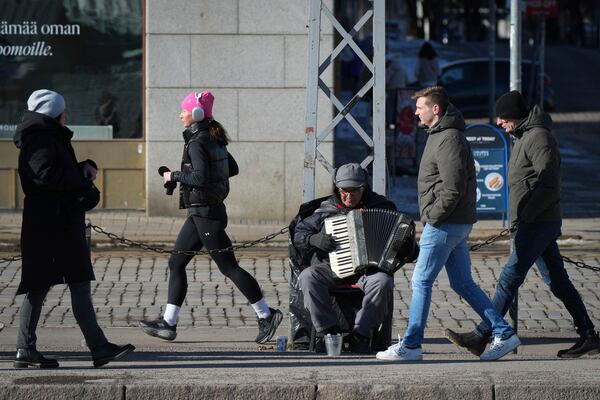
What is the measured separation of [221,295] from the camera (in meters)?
10.7

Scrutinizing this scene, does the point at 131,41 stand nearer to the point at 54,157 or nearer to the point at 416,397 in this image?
the point at 54,157

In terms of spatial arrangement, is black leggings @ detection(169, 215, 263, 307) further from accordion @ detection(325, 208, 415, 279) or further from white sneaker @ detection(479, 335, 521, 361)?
white sneaker @ detection(479, 335, 521, 361)

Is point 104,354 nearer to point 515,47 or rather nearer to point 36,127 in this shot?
point 36,127

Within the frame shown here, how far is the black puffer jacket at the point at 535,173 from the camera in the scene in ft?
26.0

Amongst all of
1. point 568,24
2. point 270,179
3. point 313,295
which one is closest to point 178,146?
point 270,179

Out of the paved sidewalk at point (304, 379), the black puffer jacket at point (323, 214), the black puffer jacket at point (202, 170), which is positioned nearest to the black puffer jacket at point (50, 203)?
the paved sidewalk at point (304, 379)

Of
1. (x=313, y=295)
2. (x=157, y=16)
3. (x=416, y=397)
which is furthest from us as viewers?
(x=157, y=16)

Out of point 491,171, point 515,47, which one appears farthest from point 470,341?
point 515,47

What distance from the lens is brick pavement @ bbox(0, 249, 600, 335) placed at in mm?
9617

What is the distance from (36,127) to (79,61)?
789cm

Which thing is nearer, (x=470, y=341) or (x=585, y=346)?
(x=470, y=341)

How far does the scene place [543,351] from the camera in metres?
8.65

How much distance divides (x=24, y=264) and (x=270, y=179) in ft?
24.8

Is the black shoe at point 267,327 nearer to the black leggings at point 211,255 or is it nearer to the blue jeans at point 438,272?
the black leggings at point 211,255
